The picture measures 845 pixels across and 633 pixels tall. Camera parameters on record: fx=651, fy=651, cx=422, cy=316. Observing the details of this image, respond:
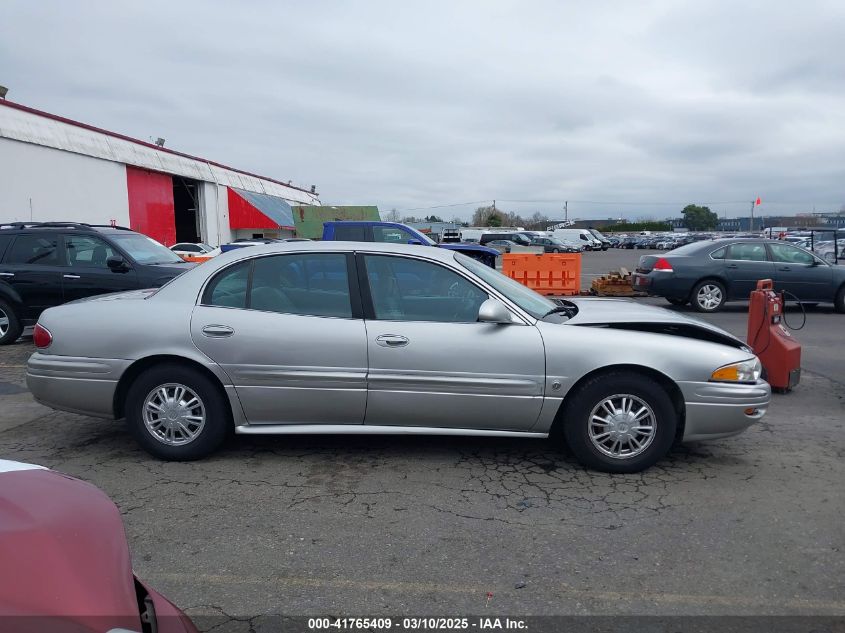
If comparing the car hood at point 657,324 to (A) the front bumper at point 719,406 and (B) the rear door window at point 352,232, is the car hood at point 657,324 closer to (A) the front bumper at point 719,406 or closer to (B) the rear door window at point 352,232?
(A) the front bumper at point 719,406

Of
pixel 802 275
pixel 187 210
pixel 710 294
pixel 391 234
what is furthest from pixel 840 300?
pixel 187 210

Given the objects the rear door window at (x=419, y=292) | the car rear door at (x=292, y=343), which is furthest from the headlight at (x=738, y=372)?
the car rear door at (x=292, y=343)

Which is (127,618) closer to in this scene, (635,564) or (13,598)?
(13,598)

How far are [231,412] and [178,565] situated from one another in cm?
141

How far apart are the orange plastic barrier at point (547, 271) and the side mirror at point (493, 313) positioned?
1063 cm

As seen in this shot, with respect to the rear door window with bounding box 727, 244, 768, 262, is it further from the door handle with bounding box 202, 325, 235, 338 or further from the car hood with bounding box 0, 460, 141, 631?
the car hood with bounding box 0, 460, 141, 631

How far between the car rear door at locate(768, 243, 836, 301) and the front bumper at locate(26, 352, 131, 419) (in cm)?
1231

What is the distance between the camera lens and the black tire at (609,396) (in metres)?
4.23

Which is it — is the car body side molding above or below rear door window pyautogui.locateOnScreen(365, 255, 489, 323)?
below

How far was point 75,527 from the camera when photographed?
5.73 feet

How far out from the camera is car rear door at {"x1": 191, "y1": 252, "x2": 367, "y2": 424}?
14.2 ft

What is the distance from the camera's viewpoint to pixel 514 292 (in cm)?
484

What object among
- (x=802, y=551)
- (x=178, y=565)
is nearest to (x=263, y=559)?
(x=178, y=565)

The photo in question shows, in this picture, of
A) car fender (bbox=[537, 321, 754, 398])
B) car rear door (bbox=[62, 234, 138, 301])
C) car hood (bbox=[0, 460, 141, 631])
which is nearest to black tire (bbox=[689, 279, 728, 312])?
car fender (bbox=[537, 321, 754, 398])
